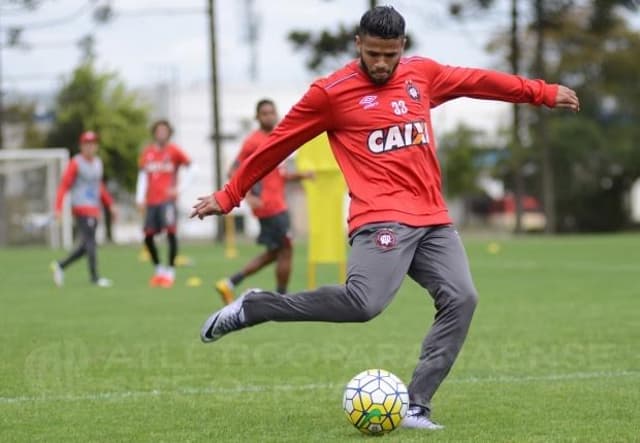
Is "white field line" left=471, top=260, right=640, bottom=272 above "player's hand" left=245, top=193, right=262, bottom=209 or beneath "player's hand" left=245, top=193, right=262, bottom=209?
beneath

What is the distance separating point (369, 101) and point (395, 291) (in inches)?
37.9

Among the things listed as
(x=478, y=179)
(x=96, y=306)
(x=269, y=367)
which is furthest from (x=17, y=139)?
(x=269, y=367)

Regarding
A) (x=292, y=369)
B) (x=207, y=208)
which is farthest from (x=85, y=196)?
(x=207, y=208)

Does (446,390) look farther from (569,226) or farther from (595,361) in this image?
(569,226)

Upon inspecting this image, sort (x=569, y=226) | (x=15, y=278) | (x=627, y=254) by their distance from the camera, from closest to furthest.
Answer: (x=15, y=278) < (x=627, y=254) < (x=569, y=226)

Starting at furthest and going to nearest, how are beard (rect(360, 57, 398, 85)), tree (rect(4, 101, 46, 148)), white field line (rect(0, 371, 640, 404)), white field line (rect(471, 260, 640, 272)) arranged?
tree (rect(4, 101, 46, 148)) → white field line (rect(471, 260, 640, 272)) → white field line (rect(0, 371, 640, 404)) → beard (rect(360, 57, 398, 85))

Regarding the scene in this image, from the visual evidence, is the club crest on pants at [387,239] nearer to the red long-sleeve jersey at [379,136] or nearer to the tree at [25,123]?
the red long-sleeve jersey at [379,136]

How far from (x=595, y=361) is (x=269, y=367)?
224cm

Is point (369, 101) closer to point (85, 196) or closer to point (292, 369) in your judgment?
point (292, 369)

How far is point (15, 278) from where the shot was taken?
1973 cm

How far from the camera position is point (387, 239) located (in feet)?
20.5

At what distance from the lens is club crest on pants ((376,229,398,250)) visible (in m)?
6.25

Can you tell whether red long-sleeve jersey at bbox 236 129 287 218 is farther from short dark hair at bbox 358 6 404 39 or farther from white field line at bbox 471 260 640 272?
short dark hair at bbox 358 6 404 39

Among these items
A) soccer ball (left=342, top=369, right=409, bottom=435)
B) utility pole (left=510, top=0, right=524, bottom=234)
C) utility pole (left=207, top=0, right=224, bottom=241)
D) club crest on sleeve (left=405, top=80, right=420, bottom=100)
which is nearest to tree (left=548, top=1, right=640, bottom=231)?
utility pole (left=510, top=0, right=524, bottom=234)
